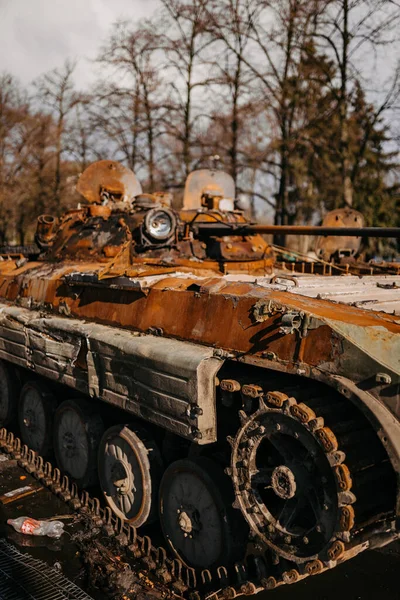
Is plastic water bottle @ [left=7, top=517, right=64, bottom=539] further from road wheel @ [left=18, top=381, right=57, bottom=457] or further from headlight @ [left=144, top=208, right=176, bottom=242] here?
headlight @ [left=144, top=208, right=176, bottom=242]

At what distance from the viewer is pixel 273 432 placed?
11.9ft

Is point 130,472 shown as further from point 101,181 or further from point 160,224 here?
point 101,181

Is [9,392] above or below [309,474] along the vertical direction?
below

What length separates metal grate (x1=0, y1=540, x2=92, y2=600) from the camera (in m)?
4.51

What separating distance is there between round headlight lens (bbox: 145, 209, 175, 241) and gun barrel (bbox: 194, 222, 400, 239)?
702mm

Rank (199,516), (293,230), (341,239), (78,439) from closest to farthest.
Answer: (199,516) < (78,439) < (293,230) < (341,239)

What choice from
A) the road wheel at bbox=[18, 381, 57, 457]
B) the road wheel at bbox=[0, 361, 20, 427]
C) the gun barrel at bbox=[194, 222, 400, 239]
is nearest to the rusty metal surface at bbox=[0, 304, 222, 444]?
the road wheel at bbox=[18, 381, 57, 457]

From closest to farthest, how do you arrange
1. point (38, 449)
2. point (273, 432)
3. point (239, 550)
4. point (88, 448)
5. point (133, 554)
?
point (273, 432), point (239, 550), point (133, 554), point (88, 448), point (38, 449)

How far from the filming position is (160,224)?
6.79 m

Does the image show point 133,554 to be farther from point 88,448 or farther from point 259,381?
point 259,381

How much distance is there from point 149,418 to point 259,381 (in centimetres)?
115

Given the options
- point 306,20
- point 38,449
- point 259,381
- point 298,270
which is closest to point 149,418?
point 259,381

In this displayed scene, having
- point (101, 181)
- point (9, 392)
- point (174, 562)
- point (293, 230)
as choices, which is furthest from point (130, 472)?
point (101, 181)

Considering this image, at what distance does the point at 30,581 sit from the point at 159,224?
13.0ft
